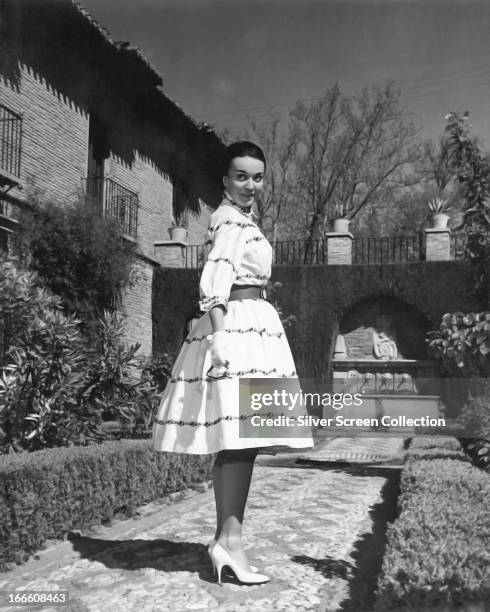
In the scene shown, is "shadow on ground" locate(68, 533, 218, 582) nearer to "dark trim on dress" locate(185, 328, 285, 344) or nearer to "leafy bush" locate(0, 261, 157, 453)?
"dark trim on dress" locate(185, 328, 285, 344)

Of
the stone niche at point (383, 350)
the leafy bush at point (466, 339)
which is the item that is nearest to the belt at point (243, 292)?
the leafy bush at point (466, 339)

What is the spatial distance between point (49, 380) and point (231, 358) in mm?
3754

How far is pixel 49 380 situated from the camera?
616cm

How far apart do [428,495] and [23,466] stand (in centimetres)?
231

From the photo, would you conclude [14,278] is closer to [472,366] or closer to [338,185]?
[472,366]

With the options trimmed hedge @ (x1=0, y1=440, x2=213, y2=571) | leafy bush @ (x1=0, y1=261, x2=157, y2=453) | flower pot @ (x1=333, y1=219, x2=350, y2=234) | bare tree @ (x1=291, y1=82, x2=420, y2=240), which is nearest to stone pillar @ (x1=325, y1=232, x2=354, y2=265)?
flower pot @ (x1=333, y1=219, x2=350, y2=234)

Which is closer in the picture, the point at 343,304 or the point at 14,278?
the point at 14,278

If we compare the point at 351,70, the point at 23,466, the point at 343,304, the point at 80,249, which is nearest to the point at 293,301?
the point at 343,304

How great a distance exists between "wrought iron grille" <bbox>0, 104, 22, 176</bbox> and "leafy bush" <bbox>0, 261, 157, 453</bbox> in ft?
12.8

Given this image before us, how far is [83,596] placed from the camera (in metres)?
2.93

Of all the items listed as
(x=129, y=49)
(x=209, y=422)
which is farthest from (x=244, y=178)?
(x=129, y=49)

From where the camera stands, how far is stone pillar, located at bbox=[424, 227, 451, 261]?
54.8 feet

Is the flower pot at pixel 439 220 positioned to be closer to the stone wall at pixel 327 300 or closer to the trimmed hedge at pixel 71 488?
the stone wall at pixel 327 300

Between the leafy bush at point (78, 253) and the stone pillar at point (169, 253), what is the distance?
418 cm
